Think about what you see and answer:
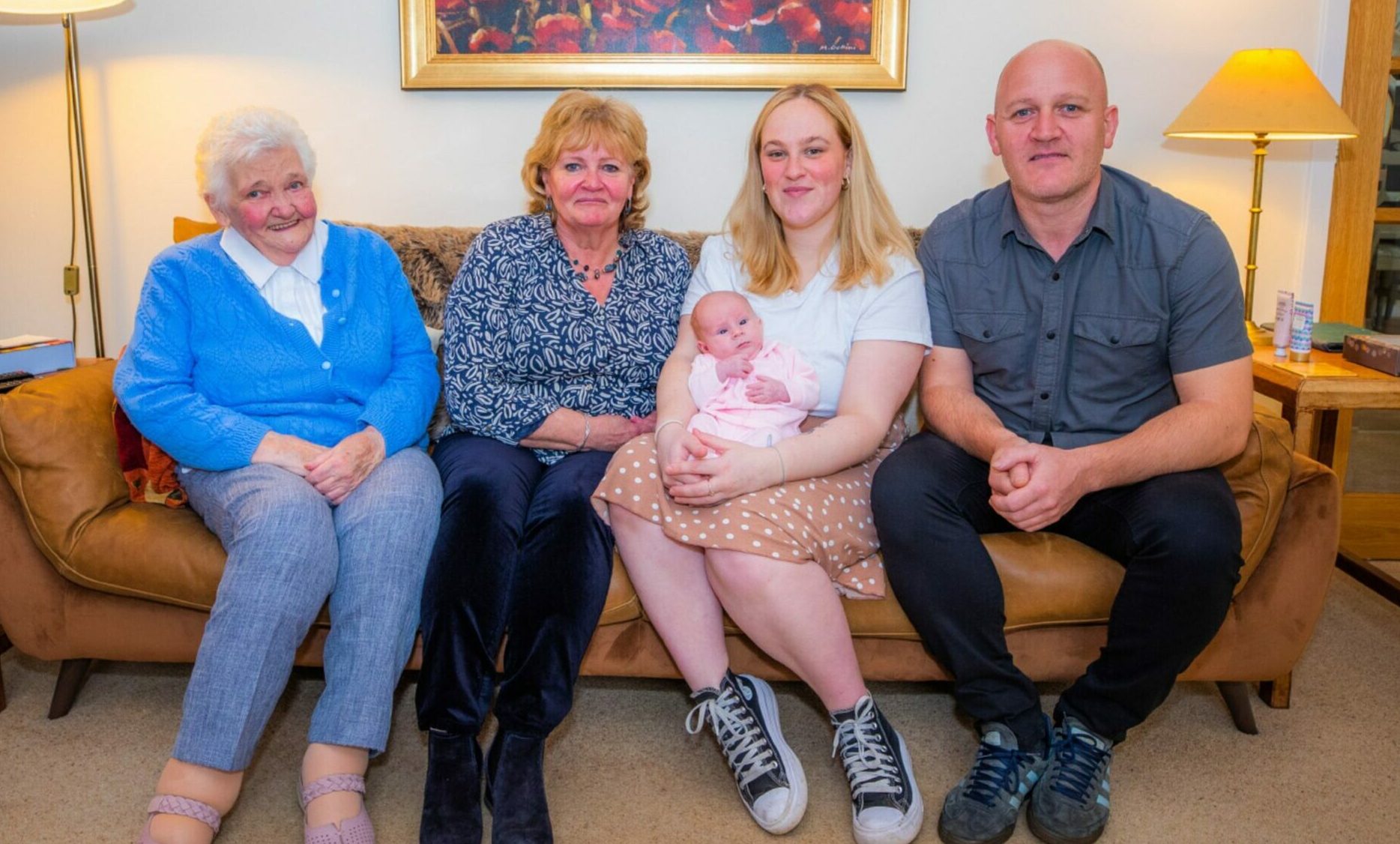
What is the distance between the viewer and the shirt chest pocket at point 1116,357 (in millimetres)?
1841

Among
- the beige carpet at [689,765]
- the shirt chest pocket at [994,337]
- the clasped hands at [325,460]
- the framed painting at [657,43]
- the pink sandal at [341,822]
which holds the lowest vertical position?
the beige carpet at [689,765]

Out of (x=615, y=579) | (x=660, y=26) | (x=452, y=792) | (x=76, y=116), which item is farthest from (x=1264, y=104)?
(x=76, y=116)

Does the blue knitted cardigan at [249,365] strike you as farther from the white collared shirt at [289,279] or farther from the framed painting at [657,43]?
the framed painting at [657,43]

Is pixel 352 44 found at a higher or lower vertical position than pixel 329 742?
higher

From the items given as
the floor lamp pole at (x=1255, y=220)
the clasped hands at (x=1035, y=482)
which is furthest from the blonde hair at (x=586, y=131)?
the floor lamp pole at (x=1255, y=220)

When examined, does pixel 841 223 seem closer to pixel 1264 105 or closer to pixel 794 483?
pixel 794 483

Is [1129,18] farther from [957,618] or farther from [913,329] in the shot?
[957,618]

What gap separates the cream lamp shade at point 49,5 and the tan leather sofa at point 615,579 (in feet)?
3.35

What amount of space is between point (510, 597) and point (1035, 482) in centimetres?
85

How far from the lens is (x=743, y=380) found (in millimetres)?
1851

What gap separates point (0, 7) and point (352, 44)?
76 cm

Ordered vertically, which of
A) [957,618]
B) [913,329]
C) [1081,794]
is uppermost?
[913,329]

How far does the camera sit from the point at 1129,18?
104 inches

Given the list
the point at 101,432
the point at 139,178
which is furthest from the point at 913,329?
the point at 139,178
